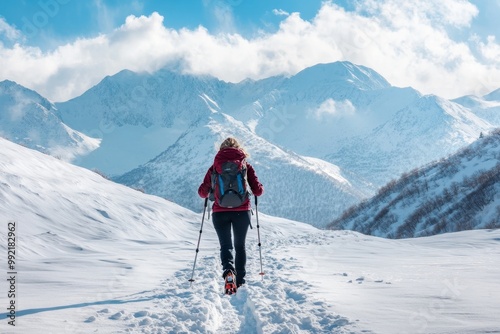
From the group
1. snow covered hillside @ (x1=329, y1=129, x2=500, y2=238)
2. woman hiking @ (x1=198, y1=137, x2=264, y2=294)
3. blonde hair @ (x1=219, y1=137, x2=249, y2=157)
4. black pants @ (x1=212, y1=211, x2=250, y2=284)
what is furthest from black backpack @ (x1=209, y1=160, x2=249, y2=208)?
snow covered hillside @ (x1=329, y1=129, x2=500, y2=238)

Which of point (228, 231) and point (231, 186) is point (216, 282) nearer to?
point (228, 231)

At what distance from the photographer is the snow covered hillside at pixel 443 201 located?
38.0 meters

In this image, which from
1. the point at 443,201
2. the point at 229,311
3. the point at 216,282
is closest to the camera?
the point at 229,311

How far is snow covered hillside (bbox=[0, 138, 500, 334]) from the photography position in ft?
21.0

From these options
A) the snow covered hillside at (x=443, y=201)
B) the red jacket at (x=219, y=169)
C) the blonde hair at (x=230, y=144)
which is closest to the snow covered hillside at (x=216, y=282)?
the red jacket at (x=219, y=169)

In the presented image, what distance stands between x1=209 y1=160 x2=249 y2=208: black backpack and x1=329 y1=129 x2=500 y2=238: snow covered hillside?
28.0 metres

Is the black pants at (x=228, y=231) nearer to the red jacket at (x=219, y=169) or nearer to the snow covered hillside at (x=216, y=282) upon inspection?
the red jacket at (x=219, y=169)

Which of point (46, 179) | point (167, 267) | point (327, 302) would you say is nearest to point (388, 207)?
point (46, 179)

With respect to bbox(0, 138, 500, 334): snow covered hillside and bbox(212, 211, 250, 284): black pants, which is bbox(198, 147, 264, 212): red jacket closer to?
bbox(212, 211, 250, 284): black pants

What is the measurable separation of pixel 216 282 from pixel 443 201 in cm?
4087

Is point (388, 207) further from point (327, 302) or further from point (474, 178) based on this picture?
point (327, 302)

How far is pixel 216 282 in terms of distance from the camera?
10.2 metres

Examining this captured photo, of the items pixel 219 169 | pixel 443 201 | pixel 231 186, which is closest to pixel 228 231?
pixel 231 186

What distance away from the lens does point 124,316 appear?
6914mm
